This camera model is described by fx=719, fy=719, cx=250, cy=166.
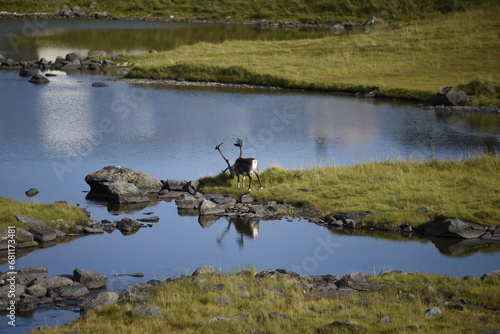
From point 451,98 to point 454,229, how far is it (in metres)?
34.6

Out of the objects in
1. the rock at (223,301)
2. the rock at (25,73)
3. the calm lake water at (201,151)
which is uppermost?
the rock at (223,301)

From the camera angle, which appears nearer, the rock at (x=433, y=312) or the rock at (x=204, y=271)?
the rock at (x=433, y=312)

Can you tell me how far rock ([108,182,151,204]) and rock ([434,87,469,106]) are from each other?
3569 cm

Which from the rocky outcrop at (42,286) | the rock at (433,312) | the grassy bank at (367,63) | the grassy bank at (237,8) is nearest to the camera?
the rock at (433,312)

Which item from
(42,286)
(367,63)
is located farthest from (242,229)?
(367,63)

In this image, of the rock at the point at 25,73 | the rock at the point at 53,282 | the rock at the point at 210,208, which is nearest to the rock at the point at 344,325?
the rock at the point at 53,282

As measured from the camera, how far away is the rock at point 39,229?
30156 mm

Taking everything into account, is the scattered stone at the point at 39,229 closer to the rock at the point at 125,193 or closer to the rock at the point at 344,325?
the rock at the point at 125,193

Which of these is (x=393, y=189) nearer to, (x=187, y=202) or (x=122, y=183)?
(x=187, y=202)

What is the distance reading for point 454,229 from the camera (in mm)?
31219

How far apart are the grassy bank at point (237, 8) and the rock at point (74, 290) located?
381 ft

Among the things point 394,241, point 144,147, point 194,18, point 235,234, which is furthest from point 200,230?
point 194,18

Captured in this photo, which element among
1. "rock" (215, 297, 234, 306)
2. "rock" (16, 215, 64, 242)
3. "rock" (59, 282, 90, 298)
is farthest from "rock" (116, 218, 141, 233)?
"rock" (215, 297, 234, 306)

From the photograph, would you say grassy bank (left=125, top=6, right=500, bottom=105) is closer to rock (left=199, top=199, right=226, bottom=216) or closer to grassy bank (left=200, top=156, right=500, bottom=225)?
grassy bank (left=200, top=156, right=500, bottom=225)
